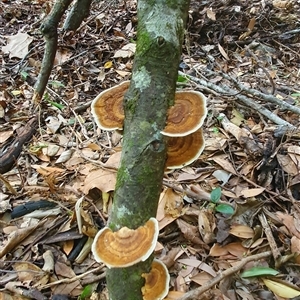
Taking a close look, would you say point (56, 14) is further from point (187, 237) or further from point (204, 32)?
point (204, 32)

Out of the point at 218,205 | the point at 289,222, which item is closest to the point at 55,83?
the point at 218,205

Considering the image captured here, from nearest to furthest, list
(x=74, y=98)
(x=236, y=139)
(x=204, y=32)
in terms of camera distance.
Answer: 1. (x=236, y=139)
2. (x=74, y=98)
3. (x=204, y=32)

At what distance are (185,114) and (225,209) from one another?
99cm

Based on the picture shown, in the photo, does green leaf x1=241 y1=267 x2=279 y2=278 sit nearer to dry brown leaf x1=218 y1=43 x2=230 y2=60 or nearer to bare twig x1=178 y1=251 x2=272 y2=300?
bare twig x1=178 y1=251 x2=272 y2=300

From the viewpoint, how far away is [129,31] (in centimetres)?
501

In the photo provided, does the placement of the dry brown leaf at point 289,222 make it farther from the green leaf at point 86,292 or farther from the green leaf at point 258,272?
the green leaf at point 86,292

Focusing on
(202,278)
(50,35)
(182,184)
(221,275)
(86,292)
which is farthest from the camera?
(50,35)

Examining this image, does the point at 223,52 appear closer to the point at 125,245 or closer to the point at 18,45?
the point at 18,45

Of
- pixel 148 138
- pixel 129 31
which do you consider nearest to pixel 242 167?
pixel 148 138

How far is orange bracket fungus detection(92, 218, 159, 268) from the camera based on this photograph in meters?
1.45

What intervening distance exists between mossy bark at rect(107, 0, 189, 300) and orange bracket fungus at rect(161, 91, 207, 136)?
41mm

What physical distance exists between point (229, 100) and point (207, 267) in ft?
5.78

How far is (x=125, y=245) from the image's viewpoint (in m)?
1.50

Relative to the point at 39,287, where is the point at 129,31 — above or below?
below
